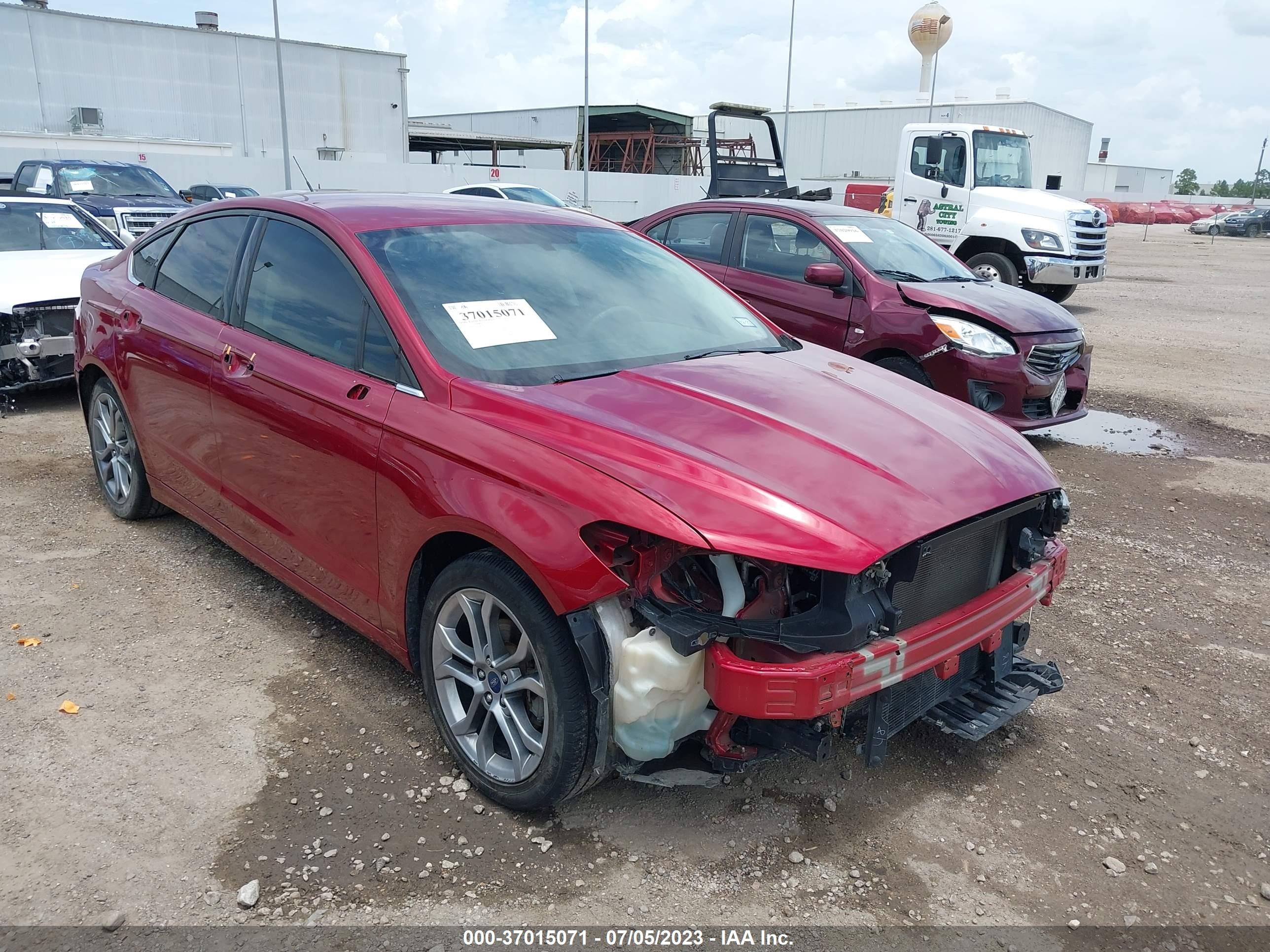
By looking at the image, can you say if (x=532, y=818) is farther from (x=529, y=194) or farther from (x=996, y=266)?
(x=529, y=194)

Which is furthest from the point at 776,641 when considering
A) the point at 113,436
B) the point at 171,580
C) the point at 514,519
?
the point at 113,436

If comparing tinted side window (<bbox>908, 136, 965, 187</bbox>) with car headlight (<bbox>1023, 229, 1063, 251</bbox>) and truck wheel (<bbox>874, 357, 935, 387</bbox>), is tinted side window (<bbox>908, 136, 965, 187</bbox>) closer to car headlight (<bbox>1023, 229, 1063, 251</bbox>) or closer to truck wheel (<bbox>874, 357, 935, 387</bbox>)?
car headlight (<bbox>1023, 229, 1063, 251</bbox>)

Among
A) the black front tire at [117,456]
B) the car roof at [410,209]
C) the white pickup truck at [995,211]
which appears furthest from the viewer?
the white pickup truck at [995,211]

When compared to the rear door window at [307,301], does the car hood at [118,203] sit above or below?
above

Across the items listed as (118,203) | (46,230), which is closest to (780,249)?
(46,230)

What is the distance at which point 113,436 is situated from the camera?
4973 mm

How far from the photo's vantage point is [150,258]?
466 cm

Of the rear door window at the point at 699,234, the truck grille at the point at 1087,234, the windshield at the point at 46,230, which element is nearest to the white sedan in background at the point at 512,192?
the truck grille at the point at 1087,234

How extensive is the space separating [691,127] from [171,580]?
50.4 meters

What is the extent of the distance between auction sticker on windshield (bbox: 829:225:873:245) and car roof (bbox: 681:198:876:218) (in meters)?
0.15

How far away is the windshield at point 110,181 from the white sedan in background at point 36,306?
6794 mm

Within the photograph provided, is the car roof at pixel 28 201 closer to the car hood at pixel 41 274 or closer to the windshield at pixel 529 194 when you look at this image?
the car hood at pixel 41 274

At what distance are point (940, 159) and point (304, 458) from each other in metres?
13.2

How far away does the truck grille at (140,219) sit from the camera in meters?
12.9
